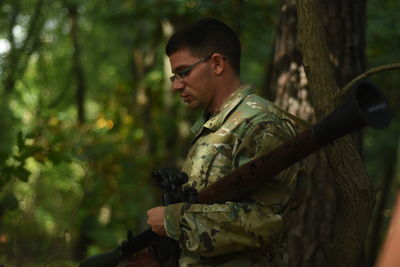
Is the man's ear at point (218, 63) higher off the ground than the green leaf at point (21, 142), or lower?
higher

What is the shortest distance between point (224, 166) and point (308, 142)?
1.77 feet

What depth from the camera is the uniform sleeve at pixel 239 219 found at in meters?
2.88

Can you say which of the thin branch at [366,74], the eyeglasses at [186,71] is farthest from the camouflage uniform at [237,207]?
the thin branch at [366,74]

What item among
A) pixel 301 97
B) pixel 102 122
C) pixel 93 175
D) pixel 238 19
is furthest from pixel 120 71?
pixel 301 97

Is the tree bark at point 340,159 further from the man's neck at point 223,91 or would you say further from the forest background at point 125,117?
the forest background at point 125,117

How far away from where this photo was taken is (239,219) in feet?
9.46

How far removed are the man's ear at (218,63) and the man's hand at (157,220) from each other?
72 cm

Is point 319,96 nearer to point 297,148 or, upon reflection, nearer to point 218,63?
point 218,63

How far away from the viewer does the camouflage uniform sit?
114 inches

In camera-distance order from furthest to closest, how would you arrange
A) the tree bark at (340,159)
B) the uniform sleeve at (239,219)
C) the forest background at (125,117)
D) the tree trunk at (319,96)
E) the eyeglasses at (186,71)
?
the forest background at (125,117)
the tree trunk at (319,96)
the tree bark at (340,159)
the eyeglasses at (186,71)
the uniform sleeve at (239,219)

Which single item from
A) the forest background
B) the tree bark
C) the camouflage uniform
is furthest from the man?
the forest background

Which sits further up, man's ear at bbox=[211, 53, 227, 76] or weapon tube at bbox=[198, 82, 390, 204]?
man's ear at bbox=[211, 53, 227, 76]

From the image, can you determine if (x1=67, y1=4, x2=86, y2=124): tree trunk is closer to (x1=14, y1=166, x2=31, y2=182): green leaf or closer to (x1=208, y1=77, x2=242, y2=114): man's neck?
(x1=14, y1=166, x2=31, y2=182): green leaf

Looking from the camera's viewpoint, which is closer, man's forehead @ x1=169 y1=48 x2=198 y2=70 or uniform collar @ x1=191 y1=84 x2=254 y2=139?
uniform collar @ x1=191 y1=84 x2=254 y2=139
